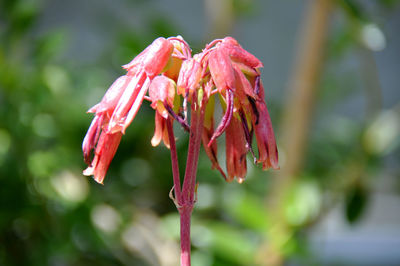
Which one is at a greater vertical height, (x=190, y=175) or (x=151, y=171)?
(x=151, y=171)

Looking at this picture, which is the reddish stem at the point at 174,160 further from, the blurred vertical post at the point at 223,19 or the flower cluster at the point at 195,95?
the blurred vertical post at the point at 223,19

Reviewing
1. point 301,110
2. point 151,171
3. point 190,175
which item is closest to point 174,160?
point 190,175

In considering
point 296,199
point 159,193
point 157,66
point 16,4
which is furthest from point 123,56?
point 157,66

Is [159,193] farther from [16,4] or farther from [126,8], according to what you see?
[126,8]

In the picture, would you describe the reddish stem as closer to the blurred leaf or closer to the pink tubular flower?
the pink tubular flower

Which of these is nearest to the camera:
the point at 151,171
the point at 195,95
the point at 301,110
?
the point at 195,95

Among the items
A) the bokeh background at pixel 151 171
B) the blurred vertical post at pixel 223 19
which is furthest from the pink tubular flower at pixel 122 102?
the blurred vertical post at pixel 223 19

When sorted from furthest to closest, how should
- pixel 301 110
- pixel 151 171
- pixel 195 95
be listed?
pixel 151 171 → pixel 301 110 → pixel 195 95

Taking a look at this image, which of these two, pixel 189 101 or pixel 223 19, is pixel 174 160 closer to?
pixel 189 101
